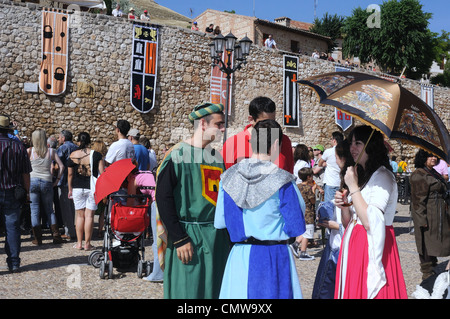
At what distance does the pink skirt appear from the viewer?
2.74 metres

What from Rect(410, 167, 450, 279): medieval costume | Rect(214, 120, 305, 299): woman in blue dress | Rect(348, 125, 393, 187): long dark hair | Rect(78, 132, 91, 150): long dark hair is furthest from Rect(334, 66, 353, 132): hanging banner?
Rect(214, 120, 305, 299): woman in blue dress

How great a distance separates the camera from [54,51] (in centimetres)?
1467

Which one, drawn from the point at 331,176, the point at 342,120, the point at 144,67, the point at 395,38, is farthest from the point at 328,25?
the point at 331,176

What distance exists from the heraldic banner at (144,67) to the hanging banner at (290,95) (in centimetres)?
630

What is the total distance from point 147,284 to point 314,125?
680 inches

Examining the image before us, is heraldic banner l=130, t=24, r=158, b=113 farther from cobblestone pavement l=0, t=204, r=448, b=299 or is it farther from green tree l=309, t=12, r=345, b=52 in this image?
green tree l=309, t=12, r=345, b=52

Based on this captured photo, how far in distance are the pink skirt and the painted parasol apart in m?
0.60

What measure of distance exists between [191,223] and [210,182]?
0.98ft

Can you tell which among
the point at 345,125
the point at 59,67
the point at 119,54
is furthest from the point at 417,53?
the point at 59,67

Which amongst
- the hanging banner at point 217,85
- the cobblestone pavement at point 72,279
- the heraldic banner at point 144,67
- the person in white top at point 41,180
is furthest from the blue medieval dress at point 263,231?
the hanging banner at point 217,85

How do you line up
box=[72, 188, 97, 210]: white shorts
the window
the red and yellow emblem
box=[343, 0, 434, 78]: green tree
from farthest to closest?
box=[343, 0, 434, 78]: green tree
the window
box=[72, 188, 97, 210]: white shorts
the red and yellow emblem

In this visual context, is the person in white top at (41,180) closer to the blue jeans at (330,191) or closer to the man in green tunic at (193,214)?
the blue jeans at (330,191)

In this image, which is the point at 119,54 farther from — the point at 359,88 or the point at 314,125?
the point at 359,88

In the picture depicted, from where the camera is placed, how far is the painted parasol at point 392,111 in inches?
106
